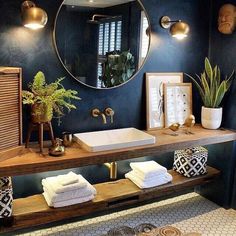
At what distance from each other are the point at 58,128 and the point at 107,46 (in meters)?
0.74

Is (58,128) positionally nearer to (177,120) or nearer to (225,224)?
(177,120)

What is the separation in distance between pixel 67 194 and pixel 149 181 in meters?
0.69

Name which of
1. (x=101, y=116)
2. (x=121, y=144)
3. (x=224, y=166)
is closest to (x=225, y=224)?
(x=224, y=166)

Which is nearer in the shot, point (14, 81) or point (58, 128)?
point (14, 81)

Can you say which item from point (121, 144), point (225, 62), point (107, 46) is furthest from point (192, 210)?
point (107, 46)

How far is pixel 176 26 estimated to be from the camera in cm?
253

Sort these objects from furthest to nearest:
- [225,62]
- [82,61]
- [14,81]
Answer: [225,62] → [82,61] → [14,81]

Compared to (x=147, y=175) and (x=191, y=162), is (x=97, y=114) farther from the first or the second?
(x=191, y=162)

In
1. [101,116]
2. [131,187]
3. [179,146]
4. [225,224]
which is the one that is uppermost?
[101,116]

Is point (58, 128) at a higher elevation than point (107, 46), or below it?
below

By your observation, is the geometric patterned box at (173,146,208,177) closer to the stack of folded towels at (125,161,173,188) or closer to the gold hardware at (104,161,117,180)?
the stack of folded towels at (125,161,173,188)

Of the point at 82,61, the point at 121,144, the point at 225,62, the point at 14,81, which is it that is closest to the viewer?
the point at 14,81

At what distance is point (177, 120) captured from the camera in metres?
2.79

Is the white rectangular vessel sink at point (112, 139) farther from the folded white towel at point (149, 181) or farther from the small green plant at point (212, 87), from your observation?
the small green plant at point (212, 87)
